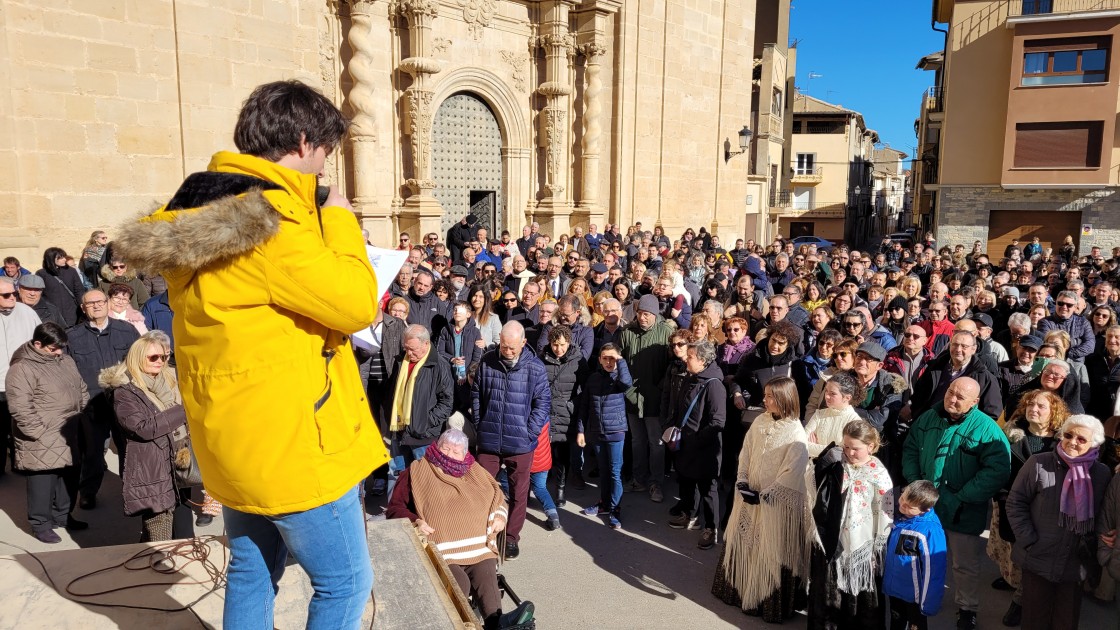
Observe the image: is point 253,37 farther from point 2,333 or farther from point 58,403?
point 58,403

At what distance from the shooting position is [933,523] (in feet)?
14.3

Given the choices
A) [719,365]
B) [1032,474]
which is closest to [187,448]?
[719,365]

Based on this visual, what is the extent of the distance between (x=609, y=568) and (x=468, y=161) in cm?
1185

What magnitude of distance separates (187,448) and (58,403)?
1.23 meters

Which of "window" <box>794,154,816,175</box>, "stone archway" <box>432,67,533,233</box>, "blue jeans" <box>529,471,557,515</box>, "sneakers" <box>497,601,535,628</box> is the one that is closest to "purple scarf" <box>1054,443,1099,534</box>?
"sneakers" <box>497,601,535,628</box>

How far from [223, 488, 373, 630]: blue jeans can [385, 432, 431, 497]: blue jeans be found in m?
3.94

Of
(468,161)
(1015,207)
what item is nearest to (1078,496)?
(468,161)

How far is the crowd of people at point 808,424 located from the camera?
175 inches

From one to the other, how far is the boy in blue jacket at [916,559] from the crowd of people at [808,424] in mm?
12

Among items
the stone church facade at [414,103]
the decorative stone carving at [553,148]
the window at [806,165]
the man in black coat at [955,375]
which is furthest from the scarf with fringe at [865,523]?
the window at [806,165]

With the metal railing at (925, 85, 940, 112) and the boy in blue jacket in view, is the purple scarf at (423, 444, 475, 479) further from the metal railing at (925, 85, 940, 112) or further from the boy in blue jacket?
the metal railing at (925, 85, 940, 112)

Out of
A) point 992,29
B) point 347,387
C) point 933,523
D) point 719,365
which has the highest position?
point 992,29

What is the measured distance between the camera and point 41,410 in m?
5.55

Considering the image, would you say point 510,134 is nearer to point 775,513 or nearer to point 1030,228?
point 775,513
